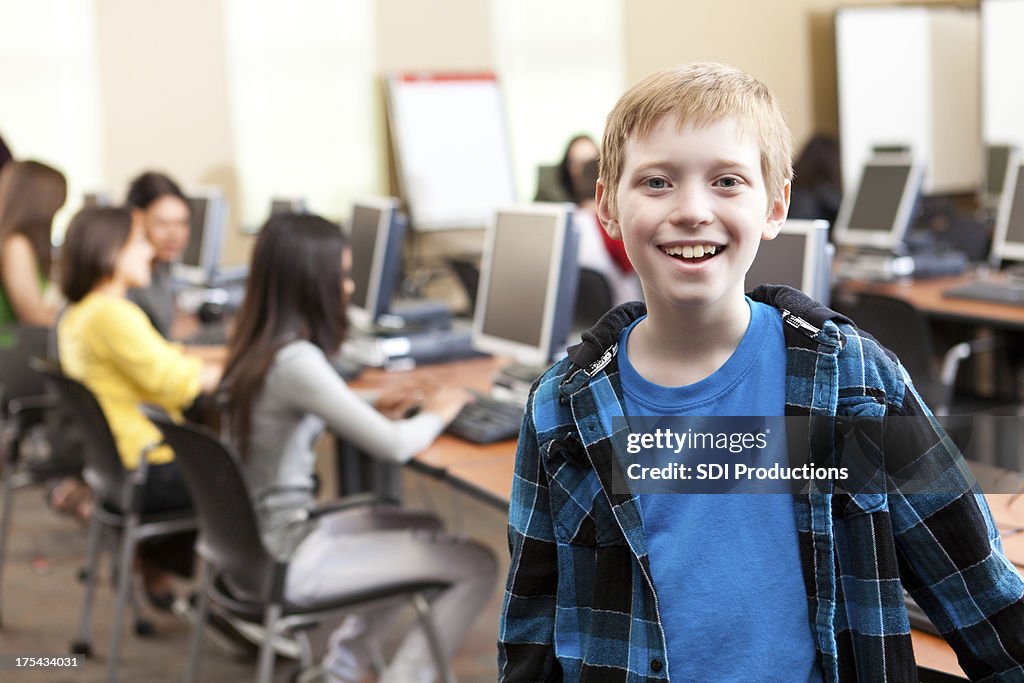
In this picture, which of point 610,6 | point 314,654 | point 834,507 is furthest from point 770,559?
point 610,6

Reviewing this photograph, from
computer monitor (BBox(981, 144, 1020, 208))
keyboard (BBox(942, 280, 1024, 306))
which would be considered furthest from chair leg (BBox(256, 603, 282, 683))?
computer monitor (BBox(981, 144, 1020, 208))

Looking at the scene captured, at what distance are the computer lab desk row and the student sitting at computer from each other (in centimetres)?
52

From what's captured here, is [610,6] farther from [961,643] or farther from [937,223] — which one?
[961,643]

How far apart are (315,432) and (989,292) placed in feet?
9.04

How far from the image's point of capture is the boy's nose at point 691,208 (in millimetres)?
972

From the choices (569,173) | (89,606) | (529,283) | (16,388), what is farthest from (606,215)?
(569,173)

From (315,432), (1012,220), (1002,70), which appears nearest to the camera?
(315,432)

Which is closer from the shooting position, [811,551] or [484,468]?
[811,551]

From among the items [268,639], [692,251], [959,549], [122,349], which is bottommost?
[268,639]

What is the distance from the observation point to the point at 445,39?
→ 709 centimetres

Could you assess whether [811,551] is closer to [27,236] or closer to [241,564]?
[241,564]

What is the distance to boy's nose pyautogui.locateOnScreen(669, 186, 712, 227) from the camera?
97 cm

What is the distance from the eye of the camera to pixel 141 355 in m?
3.07

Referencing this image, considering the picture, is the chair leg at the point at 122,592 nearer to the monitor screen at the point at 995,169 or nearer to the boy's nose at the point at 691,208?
the boy's nose at the point at 691,208
